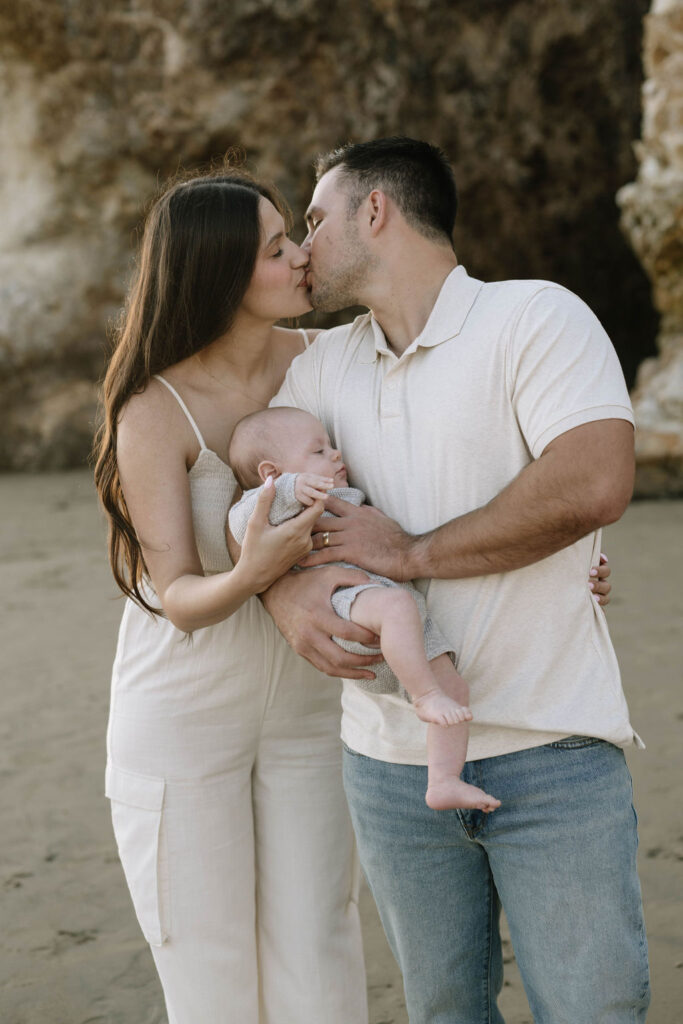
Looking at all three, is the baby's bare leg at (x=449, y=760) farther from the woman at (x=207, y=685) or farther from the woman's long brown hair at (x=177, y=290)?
the woman's long brown hair at (x=177, y=290)

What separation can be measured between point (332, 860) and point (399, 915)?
0.35 metres

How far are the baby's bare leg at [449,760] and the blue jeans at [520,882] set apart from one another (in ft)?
0.29

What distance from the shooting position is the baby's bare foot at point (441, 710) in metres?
1.80

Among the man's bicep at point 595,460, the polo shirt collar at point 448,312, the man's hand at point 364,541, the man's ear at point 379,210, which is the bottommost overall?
the man's hand at point 364,541

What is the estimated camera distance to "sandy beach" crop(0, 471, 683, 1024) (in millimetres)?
3129

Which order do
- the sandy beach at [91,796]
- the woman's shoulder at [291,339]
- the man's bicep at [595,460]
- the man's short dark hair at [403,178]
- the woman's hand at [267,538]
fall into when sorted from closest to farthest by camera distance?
the man's bicep at [595,460] < the woman's hand at [267,538] < the man's short dark hair at [403,178] < the woman's shoulder at [291,339] < the sandy beach at [91,796]

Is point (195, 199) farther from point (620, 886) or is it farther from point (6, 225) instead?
A: point (6, 225)

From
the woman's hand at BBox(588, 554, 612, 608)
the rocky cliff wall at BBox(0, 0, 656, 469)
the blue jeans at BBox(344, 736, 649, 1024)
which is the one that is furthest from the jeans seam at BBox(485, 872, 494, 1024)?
the rocky cliff wall at BBox(0, 0, 656, 469)

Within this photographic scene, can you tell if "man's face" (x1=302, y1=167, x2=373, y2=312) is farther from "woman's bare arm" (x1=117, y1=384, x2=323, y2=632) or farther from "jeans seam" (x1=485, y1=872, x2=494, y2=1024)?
"jeans seam" (x1=485, y1=872, x2=494, y2=1024)

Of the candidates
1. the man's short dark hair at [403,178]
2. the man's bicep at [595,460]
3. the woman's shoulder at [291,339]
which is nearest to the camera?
the man's bicep at [595,460]

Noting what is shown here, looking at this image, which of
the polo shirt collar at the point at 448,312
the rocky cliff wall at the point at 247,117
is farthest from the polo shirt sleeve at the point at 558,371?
the rocky cliff wall at the point at 247,117

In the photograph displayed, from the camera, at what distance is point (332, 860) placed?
7.73ft

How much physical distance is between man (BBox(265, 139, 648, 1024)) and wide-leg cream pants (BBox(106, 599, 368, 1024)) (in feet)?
0.70

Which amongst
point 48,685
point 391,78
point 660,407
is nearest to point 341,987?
point 48,685
